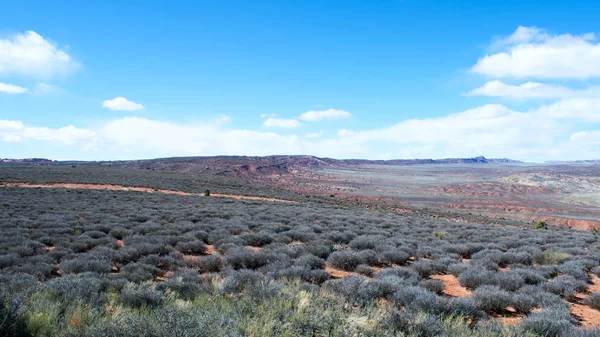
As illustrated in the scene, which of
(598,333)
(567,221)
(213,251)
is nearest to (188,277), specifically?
(213,251)

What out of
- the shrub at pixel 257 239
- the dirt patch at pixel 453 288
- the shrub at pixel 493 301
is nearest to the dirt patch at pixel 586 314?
the shrub at pixel 493 301

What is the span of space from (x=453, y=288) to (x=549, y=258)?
18.6 ft

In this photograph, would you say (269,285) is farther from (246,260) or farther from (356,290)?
(246,260)

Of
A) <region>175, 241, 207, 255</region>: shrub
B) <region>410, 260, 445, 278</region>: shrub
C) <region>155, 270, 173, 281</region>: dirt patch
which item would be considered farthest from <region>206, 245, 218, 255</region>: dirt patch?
<region>410, 260, 445, 278</region>: shrub

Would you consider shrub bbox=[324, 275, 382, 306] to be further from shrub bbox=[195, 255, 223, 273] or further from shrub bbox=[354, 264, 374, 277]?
shrub bbox=[195, 255, 223, 273]

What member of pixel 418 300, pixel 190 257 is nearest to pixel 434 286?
pixel 418 300

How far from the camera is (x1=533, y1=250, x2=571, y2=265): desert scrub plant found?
1127 cm

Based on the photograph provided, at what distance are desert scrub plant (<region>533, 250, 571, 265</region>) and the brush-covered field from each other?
4 cm

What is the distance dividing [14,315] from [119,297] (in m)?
1.60

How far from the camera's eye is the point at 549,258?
447 inches

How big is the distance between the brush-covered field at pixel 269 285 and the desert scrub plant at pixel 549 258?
0.04 metres

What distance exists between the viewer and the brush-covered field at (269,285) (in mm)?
4230

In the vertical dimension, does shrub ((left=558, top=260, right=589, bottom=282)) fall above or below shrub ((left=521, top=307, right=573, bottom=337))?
below

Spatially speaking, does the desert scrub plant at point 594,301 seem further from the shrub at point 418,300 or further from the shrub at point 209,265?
the shrub at point 209,265
